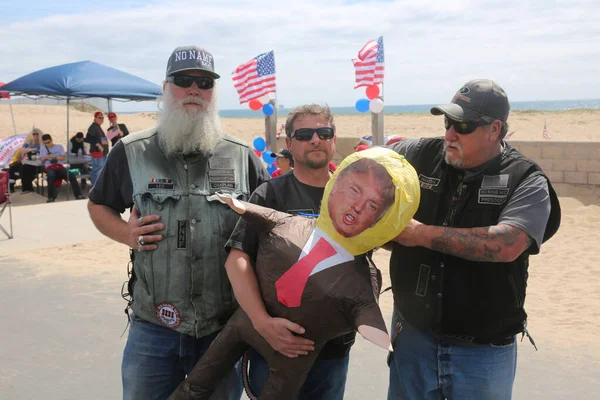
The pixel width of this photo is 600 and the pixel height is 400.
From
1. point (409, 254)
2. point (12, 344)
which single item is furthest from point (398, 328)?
point (12, 344)

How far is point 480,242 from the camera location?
7.83ft

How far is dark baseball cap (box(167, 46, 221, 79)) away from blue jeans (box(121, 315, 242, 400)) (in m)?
1.16

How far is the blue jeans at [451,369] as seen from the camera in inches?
103

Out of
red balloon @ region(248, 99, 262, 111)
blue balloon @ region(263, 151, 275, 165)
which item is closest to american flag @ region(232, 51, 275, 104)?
red balloon @ region(248, 99, 262, 111)

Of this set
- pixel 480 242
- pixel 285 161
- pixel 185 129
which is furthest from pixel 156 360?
pixel 285 161

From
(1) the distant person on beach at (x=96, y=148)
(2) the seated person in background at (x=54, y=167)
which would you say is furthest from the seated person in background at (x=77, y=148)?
(1) the distant person on beach at (x=96, y=148)

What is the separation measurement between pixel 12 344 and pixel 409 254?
12.4ft

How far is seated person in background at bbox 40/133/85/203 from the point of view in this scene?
1303 cm

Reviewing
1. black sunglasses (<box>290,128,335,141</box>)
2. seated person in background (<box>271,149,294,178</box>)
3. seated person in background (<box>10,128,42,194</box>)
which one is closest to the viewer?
black sunglasses (<box>290,128,335,141</box>)

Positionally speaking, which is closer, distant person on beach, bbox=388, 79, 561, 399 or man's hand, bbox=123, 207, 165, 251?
distant person on beach, bbox=388, 79, 561, 399

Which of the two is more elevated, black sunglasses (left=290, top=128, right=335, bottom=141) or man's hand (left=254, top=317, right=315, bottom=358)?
black sunglasses (left=290, top=128, right=335, bottom=141)

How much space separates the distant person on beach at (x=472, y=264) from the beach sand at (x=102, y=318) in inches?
66.4

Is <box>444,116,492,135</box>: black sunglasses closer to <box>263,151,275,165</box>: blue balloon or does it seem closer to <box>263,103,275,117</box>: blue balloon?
<box>263,151,275,165</box>: blue balloon

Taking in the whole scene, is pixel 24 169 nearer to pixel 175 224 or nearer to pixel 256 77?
pixel 256 77
